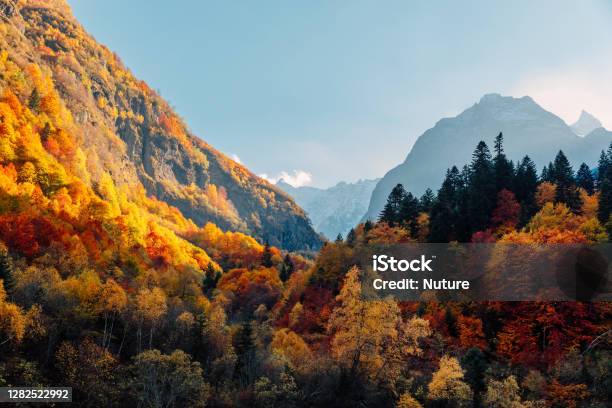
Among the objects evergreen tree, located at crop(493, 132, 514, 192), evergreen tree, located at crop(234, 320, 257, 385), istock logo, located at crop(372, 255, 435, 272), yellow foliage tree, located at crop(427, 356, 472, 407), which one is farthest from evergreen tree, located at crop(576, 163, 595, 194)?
evergreen tree, located at crop(234, 320, 257, 385)

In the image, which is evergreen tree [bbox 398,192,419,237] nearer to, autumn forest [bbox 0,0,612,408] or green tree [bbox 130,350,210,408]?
autumn forest [bbox 0,0,612,408]

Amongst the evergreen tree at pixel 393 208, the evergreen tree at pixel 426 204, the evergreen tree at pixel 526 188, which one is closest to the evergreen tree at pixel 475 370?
the evergreen tree at pixel 526 188

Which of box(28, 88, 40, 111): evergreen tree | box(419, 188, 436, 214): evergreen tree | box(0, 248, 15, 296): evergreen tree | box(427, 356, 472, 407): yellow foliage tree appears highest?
box(28, 88, 40, 111): evergreen tree

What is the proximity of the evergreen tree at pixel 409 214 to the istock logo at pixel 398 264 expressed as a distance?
33.5 ft

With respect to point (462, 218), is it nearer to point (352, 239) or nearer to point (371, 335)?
point (352, 239)

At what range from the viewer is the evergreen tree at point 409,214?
296 ft

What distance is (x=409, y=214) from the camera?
93812 millimetres

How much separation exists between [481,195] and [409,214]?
1472 cm

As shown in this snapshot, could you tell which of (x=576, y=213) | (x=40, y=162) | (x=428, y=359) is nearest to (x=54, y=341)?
(x=428, y=359)

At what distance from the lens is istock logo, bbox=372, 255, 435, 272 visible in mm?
74438

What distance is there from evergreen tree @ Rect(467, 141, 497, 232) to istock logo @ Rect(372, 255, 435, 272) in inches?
505

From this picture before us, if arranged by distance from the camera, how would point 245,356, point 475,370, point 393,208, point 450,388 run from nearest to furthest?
point 450,388 → point 475,370 → point 245,356 → point 393,208

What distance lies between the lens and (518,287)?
59.4 m
